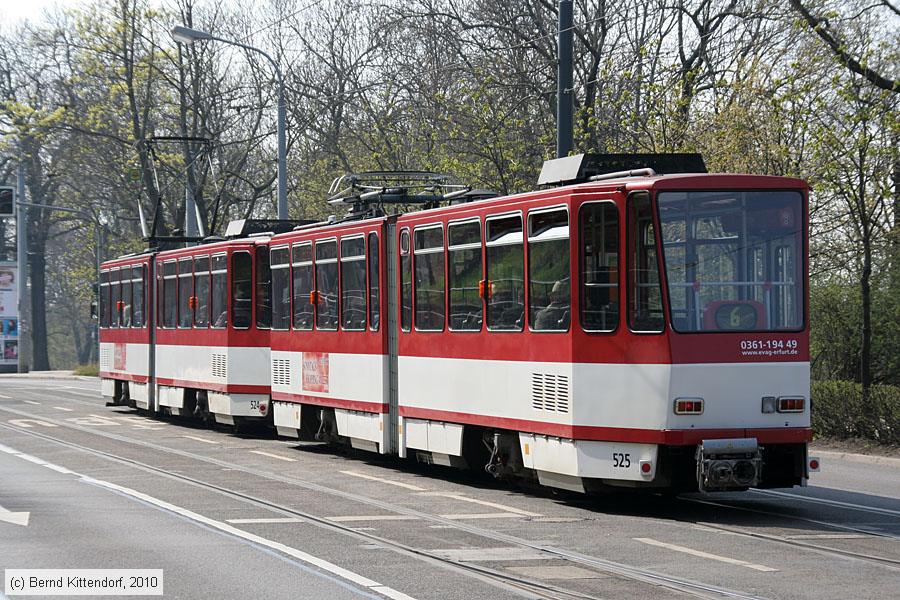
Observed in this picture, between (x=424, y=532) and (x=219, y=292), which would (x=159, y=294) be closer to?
(x=219, y=292)

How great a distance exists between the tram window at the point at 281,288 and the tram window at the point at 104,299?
11.8 m

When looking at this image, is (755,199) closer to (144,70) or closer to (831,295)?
(831,295)

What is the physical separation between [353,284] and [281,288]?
2.92 m

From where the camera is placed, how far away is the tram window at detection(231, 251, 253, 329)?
956 inches

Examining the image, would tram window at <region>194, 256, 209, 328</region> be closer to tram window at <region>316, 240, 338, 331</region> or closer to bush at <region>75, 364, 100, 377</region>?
tram window at <region>316, 240, 338, 331</region>

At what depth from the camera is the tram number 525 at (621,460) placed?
43.7 feet

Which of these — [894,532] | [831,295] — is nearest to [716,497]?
[894,532]

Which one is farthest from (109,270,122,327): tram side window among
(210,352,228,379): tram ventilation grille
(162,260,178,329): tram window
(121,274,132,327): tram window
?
(210,352,228,379): tram ventilation grille

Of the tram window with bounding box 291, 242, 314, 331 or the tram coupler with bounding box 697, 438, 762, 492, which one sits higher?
the tram window with bounding box 291, 242, 314, 331

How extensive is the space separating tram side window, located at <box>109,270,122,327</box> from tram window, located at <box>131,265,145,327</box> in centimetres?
113

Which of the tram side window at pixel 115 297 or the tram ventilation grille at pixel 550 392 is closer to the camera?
the tram ventilation grille at pixel 550 392

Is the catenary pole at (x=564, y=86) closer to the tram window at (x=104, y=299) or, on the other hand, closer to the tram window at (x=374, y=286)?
the tram window at (x=374, y=286)

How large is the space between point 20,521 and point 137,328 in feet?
56.6

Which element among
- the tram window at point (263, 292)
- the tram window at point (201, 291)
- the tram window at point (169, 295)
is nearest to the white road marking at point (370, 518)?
the tram window at point (263, 292)
